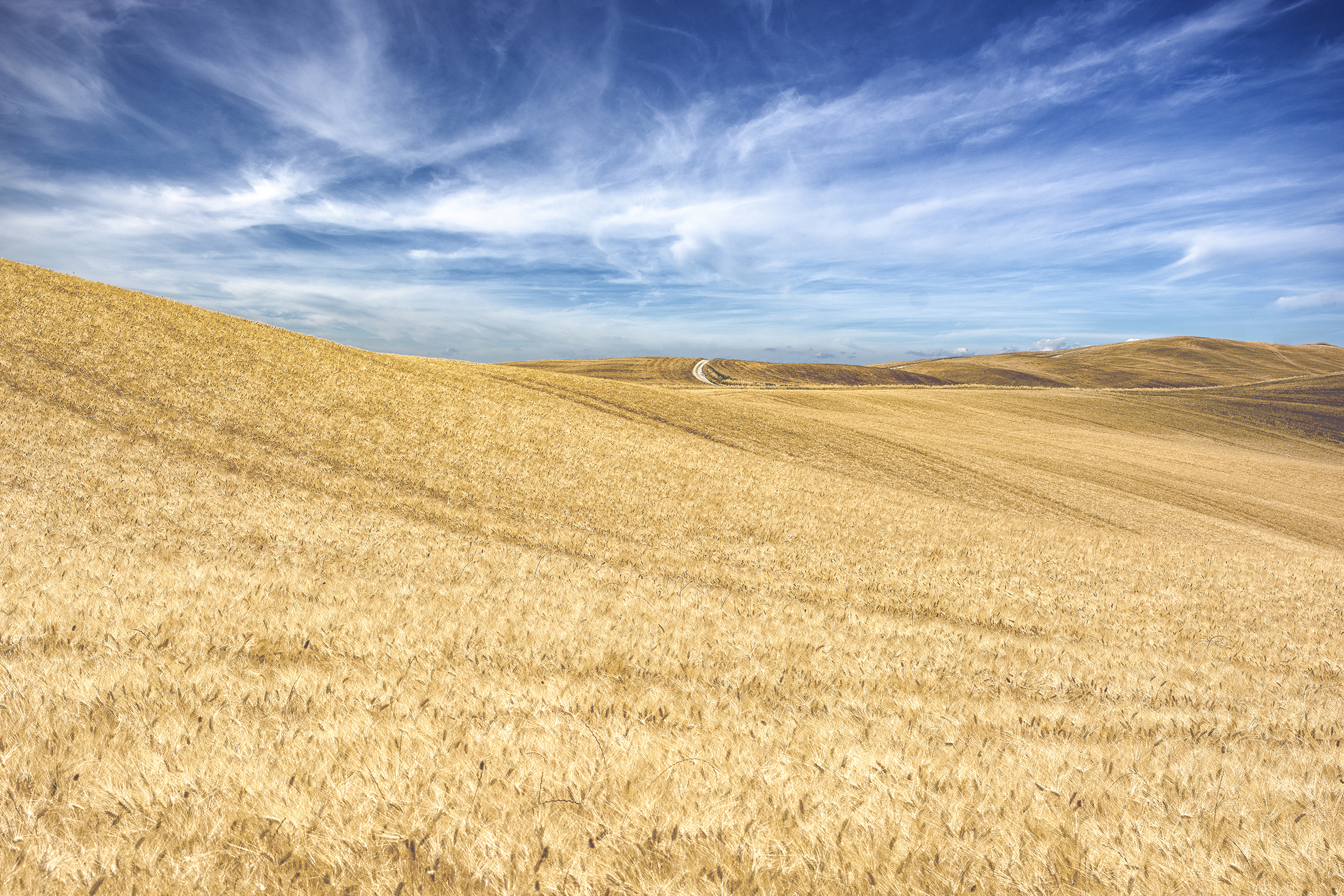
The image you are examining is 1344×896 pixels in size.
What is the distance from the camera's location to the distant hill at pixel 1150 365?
374 ft

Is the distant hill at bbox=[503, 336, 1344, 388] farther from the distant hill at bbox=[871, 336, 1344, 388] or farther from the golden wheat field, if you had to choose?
the golden wheat field

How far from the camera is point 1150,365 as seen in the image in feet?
404

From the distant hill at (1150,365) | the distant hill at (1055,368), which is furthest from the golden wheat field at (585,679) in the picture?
the distant hill at (1150,365)

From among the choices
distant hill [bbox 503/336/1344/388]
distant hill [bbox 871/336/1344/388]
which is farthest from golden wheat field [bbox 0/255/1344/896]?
distant hill [bbox 871/336/1344/388]

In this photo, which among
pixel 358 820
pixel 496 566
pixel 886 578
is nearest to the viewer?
pixel 358 820

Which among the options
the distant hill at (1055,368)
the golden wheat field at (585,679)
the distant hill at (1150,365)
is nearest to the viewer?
the golden wheat field at (585,679)

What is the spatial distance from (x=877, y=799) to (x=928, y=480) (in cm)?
2737

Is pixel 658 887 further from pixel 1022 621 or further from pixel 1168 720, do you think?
pixel 1022 621

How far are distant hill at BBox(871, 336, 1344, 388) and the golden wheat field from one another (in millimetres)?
116238

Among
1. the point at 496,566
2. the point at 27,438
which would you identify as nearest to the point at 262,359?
the point at 27,438

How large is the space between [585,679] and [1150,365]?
160 metres

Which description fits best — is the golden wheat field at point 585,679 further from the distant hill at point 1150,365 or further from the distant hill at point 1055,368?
the distant hill at point 1150,365

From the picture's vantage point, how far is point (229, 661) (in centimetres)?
480

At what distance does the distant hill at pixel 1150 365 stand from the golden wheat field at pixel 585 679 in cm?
11624
